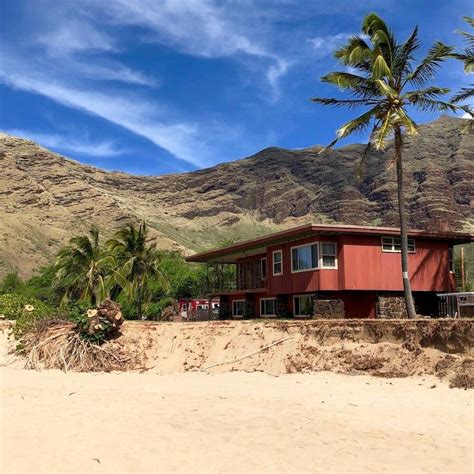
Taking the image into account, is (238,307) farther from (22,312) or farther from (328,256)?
(22,312)

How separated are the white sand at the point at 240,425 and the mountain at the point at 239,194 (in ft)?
299

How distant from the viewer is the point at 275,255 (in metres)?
31.6

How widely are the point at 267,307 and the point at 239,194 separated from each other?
14696 cm

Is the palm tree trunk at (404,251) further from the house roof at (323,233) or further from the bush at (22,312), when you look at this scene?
the bush at (22,312)

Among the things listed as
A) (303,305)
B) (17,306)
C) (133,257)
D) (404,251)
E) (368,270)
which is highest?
(133,257)

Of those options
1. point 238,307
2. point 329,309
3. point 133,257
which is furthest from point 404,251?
point 133,257

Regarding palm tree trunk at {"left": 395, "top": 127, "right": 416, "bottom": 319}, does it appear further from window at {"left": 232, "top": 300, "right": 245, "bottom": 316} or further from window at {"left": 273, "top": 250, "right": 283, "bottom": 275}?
window at {"left": 232, "top": 300, "right": 245, "bottom": 316}

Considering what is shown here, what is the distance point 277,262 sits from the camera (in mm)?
31344

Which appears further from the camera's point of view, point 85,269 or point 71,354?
point 85,269

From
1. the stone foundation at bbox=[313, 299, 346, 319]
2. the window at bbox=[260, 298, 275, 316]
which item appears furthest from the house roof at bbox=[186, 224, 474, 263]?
the stone foundation at bbox=[313, 299, 346, 319]

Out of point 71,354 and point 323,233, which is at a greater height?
point 323,233

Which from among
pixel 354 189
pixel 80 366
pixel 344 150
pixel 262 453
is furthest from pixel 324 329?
pixel 344 150

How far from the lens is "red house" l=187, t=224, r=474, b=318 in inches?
1073

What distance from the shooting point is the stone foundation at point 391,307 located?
27953 millimetres
